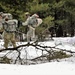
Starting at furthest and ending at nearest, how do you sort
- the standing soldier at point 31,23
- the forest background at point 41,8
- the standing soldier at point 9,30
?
the forest background at point 41,8 → the standing soldier at point 31,23 → the standing soldier at point 9,30

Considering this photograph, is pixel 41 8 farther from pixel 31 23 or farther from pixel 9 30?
pixel 9 30

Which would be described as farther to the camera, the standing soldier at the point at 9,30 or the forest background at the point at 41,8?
the forest background at the point at 41,8

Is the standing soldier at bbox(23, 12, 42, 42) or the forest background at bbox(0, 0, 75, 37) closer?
A: the standing soldier at bbox(23, 12, 42, 42)

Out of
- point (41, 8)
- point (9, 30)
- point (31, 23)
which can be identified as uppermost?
point (41, 8)

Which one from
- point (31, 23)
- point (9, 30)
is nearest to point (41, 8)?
point (31, 23)

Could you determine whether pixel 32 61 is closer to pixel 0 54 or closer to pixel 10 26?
pixel 0 54

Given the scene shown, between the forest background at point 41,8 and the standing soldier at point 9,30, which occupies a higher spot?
the forest background at point 41,8

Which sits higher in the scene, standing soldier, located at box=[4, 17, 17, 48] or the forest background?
the forest background

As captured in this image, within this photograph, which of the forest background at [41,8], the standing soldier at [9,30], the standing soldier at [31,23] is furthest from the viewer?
the forest background at [41,8]

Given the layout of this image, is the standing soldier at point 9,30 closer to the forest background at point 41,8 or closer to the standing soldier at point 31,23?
the standing soldier at point 31,23

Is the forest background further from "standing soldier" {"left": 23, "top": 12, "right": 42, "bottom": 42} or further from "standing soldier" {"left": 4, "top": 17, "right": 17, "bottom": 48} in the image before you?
"standing soldier" {"left": 4, "top": 17, "right": 17, "bottom": 48}

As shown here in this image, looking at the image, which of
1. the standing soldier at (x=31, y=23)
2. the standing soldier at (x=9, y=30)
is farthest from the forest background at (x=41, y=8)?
the standing soldier at (x=9, y=30)

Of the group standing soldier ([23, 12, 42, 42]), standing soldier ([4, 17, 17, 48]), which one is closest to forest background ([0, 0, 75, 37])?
standing soldier ([23, 12, 42, 42])

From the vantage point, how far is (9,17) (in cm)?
1467
